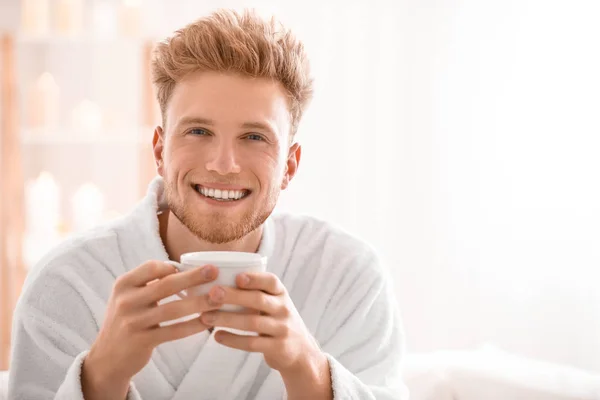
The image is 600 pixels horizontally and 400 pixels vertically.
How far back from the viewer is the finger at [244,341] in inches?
44.1

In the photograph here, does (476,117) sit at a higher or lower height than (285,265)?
higher

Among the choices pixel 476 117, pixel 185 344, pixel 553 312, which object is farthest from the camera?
pixel 476 117

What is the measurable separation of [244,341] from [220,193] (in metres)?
0.47

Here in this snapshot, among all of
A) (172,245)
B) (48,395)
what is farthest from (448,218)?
(48,395)

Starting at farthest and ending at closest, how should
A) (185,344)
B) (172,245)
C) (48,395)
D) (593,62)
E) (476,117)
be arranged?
(476,117) → (593,62) → (172,245) → (185,344) → (48,395)

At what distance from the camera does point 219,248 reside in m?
1.68

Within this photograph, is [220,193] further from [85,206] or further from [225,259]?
[85,206]

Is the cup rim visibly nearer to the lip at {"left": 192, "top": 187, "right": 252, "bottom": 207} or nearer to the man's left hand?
the man's left hand

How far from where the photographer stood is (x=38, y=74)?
4.02 metres

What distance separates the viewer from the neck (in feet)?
5.44

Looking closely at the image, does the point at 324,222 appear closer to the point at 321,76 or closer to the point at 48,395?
the point at 48,395

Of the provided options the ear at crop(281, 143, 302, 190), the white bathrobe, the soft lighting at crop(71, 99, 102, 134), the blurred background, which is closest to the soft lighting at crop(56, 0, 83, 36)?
the blurred background

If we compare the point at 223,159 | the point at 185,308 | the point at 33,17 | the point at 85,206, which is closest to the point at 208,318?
the point at 185,308

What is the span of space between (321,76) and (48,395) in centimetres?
272
